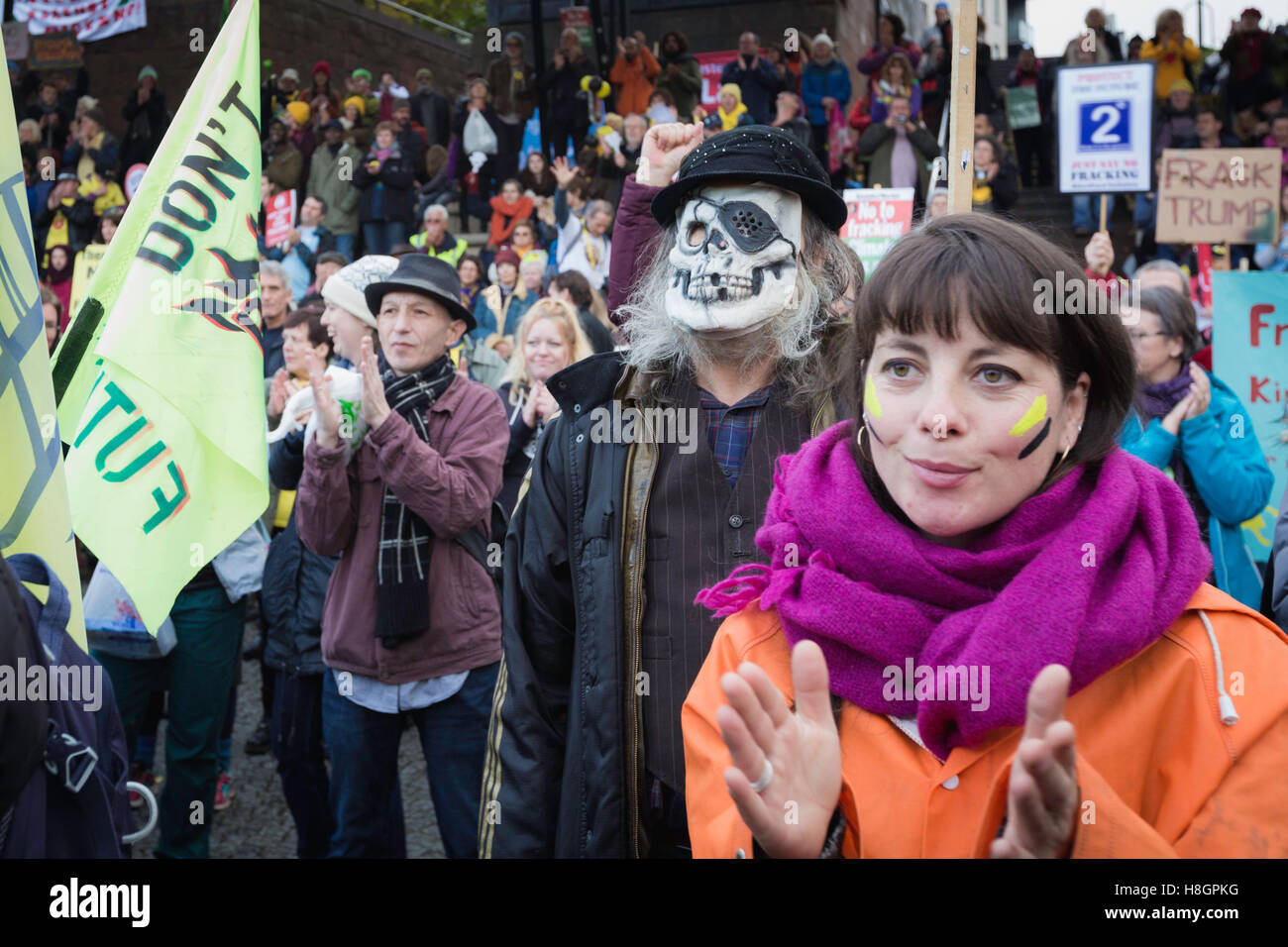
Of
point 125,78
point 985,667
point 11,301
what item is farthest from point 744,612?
point 125,78

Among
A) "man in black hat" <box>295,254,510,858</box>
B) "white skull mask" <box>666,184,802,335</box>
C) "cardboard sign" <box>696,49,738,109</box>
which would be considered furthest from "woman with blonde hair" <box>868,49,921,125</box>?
"white skull mask" <box>666,184,802,335</box>

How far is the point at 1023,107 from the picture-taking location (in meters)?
13.2

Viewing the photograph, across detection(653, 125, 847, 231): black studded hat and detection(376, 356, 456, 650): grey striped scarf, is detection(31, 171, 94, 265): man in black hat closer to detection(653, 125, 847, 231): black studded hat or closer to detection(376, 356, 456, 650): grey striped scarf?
detection(376, 356, 456, 650): grey striped scarf

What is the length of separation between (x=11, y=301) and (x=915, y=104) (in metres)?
11.5

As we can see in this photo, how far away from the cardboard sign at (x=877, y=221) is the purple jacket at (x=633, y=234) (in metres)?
4.77

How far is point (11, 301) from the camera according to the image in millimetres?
2500

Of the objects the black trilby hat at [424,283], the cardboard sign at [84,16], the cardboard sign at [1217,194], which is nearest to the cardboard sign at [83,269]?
the black trilby hat at [424,283]

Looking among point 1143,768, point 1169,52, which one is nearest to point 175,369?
point 1143,768

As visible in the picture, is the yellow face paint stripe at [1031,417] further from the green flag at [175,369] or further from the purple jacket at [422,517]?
the green flag at [175,369]

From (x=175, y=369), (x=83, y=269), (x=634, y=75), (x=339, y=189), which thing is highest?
(x=634, y=75)

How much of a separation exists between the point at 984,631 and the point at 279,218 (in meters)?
11.2

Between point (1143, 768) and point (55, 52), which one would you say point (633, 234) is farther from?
point (55, 52)

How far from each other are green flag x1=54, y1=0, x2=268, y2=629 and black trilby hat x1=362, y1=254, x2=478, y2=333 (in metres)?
0.40
